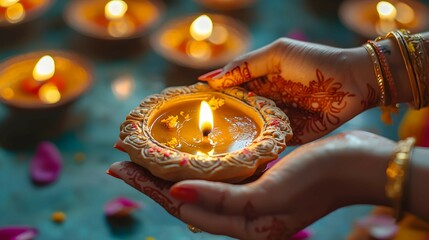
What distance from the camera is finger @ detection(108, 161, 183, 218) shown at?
1064mm

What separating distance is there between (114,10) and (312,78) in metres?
1.05

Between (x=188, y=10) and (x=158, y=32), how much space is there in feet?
1.06

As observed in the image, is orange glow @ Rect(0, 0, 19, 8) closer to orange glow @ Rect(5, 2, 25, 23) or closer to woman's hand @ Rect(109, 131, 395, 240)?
orange glow @ Rect(5, 2, 25, 23)

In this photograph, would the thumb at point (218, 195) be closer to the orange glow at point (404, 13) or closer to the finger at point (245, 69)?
the finger at point (245, 69)

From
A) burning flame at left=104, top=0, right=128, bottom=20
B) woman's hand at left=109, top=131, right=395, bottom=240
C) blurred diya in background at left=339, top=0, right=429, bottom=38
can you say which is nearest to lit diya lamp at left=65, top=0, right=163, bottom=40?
burning flame at left=104, top=0, right=128, bottom=20

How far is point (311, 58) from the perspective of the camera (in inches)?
53.4

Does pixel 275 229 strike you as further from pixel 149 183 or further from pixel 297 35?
pixel 297 35

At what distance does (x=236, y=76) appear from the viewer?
4.41ft

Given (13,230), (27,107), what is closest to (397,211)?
(13,230)

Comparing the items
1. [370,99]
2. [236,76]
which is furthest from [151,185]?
[370,99]

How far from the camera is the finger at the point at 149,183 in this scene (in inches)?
41.9

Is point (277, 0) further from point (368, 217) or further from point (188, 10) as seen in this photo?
point (368, 217)

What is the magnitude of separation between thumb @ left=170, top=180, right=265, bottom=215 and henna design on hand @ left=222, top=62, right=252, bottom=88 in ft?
1.22

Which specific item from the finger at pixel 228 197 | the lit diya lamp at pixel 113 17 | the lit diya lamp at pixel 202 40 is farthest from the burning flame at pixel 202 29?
the finger at pixel 228 197
